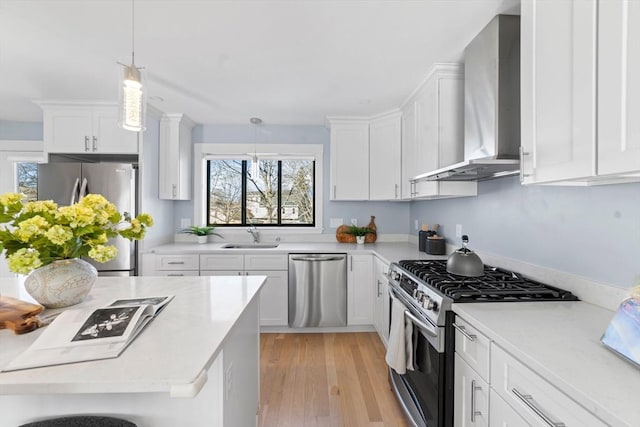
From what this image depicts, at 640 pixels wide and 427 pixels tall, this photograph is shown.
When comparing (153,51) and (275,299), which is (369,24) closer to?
(153,51)

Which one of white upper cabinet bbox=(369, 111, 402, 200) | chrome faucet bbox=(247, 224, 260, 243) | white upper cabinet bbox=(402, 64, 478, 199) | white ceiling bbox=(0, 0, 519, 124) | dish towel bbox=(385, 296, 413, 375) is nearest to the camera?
white ceiling bbox=(0, 0, 519, 124)

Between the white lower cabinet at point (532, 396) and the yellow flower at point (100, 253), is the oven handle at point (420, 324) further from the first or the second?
the yellow flower at point (100, 253)

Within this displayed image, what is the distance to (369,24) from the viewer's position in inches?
68.6

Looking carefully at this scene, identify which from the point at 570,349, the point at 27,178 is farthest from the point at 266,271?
the point at 27,178

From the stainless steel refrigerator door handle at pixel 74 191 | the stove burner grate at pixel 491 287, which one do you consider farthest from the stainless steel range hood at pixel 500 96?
the stainless steel refrigerator door handle at pixel 74 191

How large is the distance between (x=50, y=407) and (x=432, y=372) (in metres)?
1.54

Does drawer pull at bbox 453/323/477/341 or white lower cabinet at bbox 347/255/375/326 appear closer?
drawer pull at bbox 453/323/477/341

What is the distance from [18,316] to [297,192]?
311 centimetres

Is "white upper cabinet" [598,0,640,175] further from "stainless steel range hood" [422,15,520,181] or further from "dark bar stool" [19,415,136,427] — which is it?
"dark bar stool" [19,415,136,427]

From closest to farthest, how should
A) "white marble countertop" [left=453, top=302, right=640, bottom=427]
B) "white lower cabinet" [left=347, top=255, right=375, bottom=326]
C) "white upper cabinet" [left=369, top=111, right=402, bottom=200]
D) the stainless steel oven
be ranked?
"white marble countertop" [left=453, top=302, right=640, bottom=427] → the stainless steel oven → "white lower cabinet" [left=347, top=255, right=375, bottom=326] → "white upper cabinet" [left=369, top=111, right=402, bottom=200]

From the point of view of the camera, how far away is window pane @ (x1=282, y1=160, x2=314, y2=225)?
3957mm

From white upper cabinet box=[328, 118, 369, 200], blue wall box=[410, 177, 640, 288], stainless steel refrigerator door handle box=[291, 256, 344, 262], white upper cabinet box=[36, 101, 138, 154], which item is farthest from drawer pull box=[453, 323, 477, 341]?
white upper cabinet box=[36, 101, 138, 154]

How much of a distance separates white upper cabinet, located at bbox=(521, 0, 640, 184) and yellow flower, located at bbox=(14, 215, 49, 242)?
196 centimetres

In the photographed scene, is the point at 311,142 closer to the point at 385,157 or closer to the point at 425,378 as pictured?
the point at 385,157
